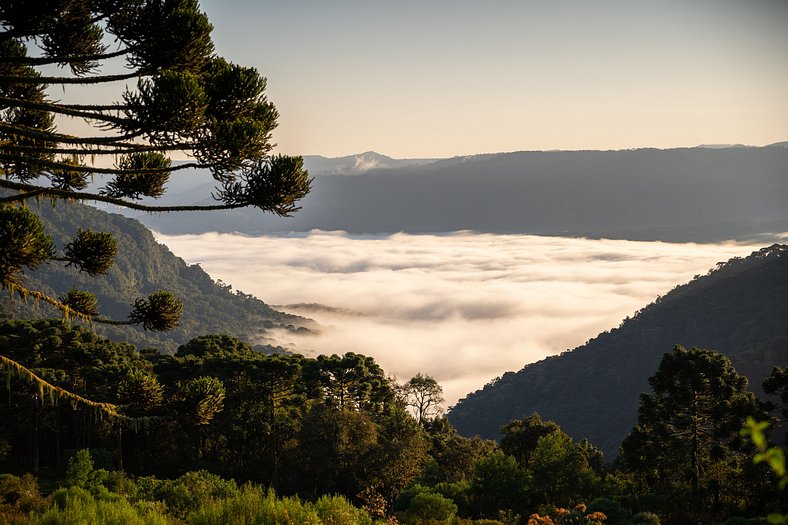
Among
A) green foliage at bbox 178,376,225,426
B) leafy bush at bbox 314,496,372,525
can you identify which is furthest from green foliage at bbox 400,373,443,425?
green foliage at bbox 178,376,225,426

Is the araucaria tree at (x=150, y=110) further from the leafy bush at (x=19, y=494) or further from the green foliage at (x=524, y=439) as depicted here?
the green foliage at (x=524, y=439)

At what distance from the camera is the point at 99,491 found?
859 inches

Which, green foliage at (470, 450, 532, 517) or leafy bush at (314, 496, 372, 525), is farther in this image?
green foliage at (470, 450, 532, 517)

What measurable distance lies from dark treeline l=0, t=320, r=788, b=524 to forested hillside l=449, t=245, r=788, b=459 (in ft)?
195

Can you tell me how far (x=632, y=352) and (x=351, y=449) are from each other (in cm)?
10105

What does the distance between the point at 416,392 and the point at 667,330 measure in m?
83.4

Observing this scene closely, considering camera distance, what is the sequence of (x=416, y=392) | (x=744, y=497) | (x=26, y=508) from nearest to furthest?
(x=26, y=508) → (x=744, y=497) → (x=416, y=392)

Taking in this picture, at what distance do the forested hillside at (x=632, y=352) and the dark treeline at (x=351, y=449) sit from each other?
59.5 m

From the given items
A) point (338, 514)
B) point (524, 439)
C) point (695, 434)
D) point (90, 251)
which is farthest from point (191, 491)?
point (524, 439)

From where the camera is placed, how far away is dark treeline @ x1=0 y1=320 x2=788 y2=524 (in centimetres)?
2673

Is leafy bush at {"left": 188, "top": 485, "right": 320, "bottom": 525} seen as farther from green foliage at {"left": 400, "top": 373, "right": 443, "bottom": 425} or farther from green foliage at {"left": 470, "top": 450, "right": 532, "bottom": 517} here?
green foliage at {"left": 400, "top": 373, "right": 443, "bottom": 425}

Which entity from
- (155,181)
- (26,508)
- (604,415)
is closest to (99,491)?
(26,508)

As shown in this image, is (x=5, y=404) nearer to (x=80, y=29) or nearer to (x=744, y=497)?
(x=80, y=29)

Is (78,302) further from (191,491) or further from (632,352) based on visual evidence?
(632,352)
